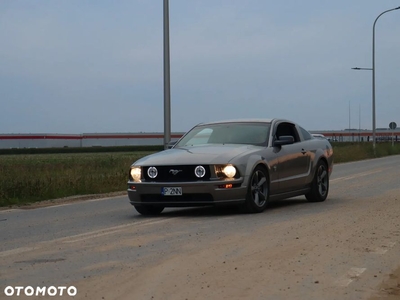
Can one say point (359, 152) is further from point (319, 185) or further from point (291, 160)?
point (291, 160)

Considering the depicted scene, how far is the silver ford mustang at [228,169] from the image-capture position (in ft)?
43.7

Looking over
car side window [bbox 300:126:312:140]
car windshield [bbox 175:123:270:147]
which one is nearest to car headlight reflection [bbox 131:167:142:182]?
car windshield [bbox 175:123:270:147]

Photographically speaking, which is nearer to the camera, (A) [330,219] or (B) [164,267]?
(B) [164,267]

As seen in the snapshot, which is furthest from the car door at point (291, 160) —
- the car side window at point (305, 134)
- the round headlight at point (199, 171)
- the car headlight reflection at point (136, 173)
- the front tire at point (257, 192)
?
the car headlight reflection at point (136, 173)

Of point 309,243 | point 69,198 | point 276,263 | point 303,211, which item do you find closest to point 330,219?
point 303,211

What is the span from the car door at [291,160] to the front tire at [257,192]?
0.58m

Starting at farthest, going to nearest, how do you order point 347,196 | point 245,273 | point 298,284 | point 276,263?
point 347,196 → point 276,263 → point 245,273 → point 298,284

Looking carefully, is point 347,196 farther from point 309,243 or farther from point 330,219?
point 309,243

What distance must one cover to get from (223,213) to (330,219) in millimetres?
1948

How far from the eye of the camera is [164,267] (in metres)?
8.40

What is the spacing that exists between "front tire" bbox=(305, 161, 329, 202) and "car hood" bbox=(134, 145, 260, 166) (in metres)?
2.23

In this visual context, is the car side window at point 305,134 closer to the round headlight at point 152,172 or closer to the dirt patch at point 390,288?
the round headlight at point 152,172

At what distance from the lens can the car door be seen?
48.5ft
